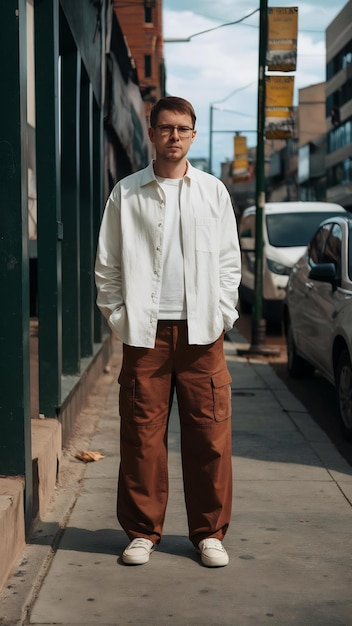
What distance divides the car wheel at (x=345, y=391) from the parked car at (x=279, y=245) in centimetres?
747

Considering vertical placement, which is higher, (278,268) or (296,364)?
(278,268)

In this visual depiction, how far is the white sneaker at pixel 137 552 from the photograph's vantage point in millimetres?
4738

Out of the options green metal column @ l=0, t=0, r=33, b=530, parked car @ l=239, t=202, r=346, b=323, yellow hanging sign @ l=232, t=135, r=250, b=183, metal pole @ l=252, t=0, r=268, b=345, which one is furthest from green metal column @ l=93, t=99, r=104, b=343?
yellow hanging sign @ l=232, t=135, r=250, b=183

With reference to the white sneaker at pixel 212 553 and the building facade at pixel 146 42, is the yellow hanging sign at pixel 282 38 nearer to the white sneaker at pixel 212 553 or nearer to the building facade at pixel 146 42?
the white sneaker at pixel 212 553

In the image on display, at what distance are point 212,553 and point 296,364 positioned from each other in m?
6.68

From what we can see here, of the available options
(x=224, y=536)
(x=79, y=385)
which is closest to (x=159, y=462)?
(x=224, y=536)

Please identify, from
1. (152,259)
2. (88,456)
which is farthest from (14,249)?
(88,456)

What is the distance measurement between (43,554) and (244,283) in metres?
15.1

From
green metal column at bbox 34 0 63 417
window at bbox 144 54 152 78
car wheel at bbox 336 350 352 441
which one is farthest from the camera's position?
window at bbox 144 54 152 78

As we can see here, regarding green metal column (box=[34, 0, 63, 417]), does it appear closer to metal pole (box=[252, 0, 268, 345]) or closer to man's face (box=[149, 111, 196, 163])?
man's face (box=[149, 111, 196, 163])

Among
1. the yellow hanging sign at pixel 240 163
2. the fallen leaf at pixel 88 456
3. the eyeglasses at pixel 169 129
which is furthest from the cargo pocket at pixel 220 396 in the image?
the yellow hanging sign at pixel 240 163

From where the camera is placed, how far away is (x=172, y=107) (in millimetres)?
4621

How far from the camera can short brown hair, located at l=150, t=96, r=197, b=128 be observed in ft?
15.2

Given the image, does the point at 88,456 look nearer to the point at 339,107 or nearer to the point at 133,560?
the point at 133,560
